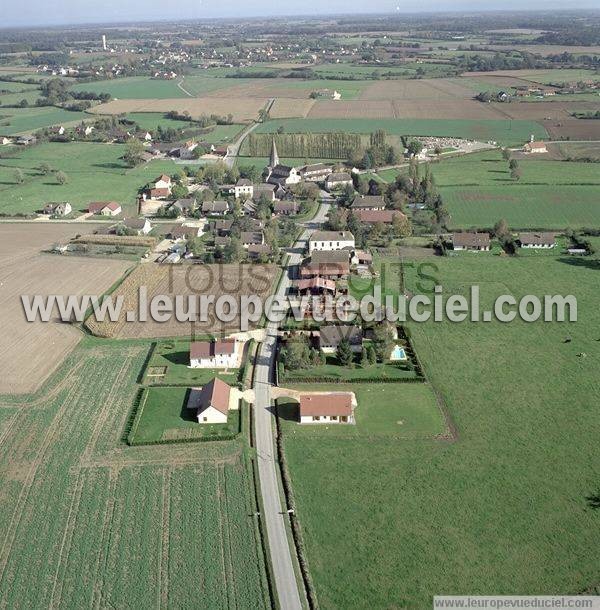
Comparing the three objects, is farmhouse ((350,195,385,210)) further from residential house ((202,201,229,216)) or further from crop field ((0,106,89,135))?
crop field ((0,106,89,135))

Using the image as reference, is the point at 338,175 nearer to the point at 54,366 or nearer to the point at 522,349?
the point at 522,349

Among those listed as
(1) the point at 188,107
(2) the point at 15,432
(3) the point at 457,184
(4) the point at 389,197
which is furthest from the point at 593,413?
(1) the point at 188,107

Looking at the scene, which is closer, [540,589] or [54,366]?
[540,589]

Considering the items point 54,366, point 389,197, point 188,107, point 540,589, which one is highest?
point 188,107

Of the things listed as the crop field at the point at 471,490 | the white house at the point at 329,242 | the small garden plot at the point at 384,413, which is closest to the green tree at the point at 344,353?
the small garden plot at the point at 384,413

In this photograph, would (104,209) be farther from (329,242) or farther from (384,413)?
(384,413)

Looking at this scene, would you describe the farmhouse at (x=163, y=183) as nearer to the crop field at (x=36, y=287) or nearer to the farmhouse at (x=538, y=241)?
the crop field at (x=36, y=287)
